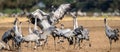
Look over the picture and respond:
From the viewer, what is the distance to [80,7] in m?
102

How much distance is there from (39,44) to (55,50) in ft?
3.92

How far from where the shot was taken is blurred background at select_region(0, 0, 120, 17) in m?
81.2

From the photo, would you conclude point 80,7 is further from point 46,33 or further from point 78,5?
point 46,33

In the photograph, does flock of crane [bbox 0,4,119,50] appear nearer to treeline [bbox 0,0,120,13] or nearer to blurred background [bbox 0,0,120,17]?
blurred background [bbox 0,0,120,17]

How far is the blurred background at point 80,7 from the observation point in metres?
81.2

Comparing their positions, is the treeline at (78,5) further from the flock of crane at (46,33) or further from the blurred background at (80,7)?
the flock of crane at (46,33)

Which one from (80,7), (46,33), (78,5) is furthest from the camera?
(80,7)

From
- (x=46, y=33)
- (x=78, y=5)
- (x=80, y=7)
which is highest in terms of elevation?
(x=46, y=33)

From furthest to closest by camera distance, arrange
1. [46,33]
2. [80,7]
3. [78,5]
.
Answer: [80,7] < [78,5] < [46,33]

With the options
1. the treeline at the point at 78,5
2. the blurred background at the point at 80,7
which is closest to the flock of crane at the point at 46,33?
the blurred background at the point at 80,7

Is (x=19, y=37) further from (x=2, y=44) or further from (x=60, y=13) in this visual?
(x=60, y=13)

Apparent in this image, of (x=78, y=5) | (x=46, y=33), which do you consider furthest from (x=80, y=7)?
(x=46, y=33)

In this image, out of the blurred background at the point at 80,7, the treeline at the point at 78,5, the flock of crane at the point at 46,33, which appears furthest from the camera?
the treeline at the point at 78,5

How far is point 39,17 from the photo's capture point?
985 inches
